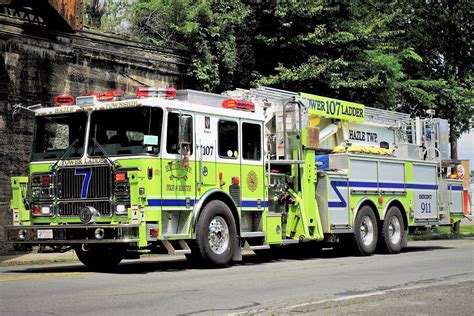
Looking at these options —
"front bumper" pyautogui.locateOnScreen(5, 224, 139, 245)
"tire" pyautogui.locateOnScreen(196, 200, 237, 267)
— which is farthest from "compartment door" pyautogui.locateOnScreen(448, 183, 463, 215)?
"front bumper" pyautogui.locateOnScreen(5, 224, 139, 245)

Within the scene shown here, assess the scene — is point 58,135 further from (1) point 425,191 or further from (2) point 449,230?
(2) point 449,230

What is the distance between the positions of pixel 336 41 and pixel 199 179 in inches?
498

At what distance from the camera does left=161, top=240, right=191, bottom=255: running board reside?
13189mm

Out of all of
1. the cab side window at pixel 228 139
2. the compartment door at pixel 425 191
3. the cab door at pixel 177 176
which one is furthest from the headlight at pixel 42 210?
the compartment door at pixel 425 191

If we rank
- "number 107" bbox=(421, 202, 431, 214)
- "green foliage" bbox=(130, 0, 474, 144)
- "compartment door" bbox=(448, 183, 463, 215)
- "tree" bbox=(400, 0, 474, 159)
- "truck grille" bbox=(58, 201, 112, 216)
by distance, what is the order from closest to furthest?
1. "truck grille" bbox=(58, 201, 112, 216)
2. "number 107" bbox=(421, 202, 431, 214)
3. "compartment door" bbox=(448, 183, 463, 215)
4. "green foliage" bbox=(130, 0, 474, 144)
5. "tree" bbox=(400, 0, 474, 159)

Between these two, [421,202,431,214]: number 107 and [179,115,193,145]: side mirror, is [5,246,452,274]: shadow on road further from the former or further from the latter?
[179,115,193,145]: side mirror

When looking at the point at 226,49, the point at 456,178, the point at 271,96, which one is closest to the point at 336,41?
the point at 226,49

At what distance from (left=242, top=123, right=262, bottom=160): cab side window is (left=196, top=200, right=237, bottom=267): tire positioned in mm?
1416

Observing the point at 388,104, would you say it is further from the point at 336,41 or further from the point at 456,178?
the point at 456,178

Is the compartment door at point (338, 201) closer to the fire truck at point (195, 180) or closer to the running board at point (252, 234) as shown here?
the fire truck at point (195, 180)

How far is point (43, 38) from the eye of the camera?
2017 cm

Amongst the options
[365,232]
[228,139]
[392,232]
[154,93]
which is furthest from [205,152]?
[392,232]

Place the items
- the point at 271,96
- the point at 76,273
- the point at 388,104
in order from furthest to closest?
the point at 388,104 → the point at 271,96 → the point at 76,273

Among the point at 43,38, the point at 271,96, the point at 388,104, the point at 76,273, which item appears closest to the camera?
the point at 76,273
